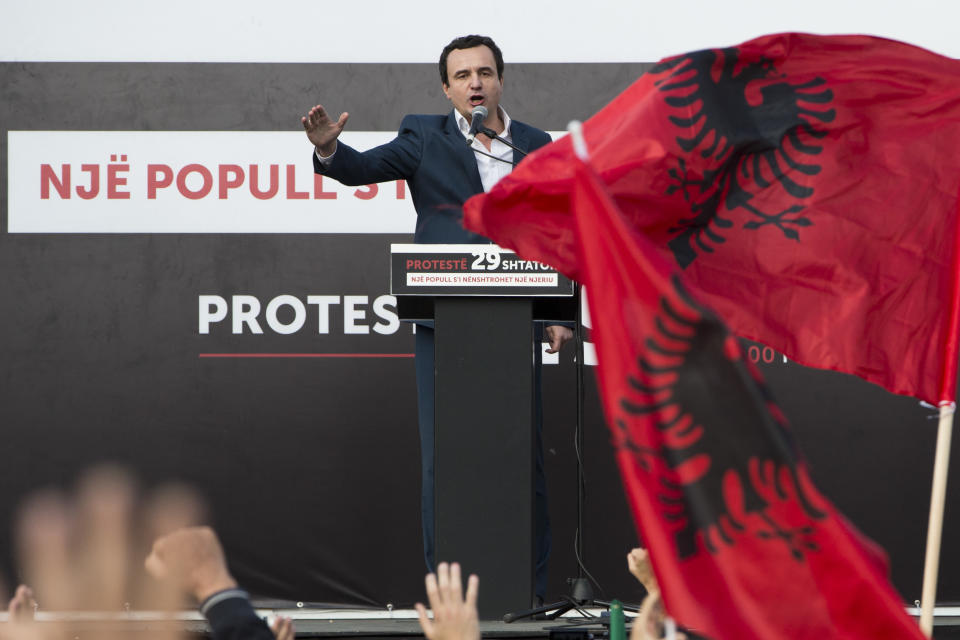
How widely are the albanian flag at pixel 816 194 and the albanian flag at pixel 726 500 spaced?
824 millimetres

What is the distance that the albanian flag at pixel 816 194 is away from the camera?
9.70 ft

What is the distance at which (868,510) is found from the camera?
16.1 feet

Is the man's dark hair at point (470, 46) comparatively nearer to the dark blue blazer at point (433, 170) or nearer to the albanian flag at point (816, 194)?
the dark blue blazer at point (433, 170)

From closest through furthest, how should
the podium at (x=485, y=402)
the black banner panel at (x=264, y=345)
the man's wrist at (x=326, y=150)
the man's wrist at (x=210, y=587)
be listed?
the man's wrist at (x=210, y=587) < the podium at (x=485, y=402) < the man's wrist at (x=326, y=150) < the black banner panel at (x=264, y=345)

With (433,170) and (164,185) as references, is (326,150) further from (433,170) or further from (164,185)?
(164,185)

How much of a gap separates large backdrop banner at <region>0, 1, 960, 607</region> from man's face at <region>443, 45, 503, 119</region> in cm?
80

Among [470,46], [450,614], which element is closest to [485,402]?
[470,46]

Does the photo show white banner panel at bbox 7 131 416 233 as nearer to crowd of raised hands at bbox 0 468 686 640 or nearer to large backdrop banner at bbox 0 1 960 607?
large backdrop banner at bbox 0 1 960 607

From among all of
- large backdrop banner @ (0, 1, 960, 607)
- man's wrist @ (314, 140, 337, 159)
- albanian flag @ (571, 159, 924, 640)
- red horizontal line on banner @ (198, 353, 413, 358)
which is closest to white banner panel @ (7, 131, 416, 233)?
large backdrop banner @ (0, 1, 960, 607)

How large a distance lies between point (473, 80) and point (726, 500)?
2.42 m

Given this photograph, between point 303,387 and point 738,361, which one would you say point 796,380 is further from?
point 738,361

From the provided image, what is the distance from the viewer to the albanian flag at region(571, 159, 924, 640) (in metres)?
2.08

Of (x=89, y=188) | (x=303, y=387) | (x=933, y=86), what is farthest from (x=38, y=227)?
(x=933, y=86)

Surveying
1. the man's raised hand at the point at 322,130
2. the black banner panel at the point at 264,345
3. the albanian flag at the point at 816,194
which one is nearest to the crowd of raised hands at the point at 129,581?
the albanian flag at the point at 816,194
